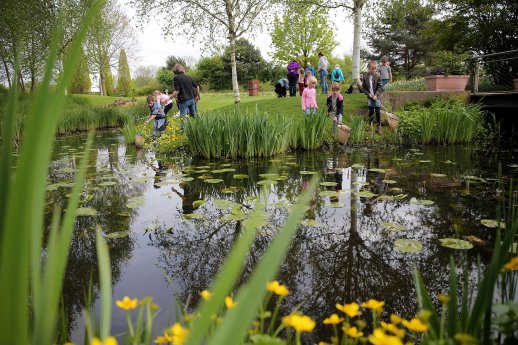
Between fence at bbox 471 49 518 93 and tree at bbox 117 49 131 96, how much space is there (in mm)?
32984

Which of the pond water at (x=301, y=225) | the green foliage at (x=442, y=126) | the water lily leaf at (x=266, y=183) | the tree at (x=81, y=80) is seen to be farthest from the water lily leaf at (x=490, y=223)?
the tree at (x=81, y=80)

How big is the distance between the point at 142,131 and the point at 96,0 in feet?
31.5

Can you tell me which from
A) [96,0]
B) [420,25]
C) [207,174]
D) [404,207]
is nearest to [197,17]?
[207,174]

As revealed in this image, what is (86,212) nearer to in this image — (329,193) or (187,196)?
(187,196)

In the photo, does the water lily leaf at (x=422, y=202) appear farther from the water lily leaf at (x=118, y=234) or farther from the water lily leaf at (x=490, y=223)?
the water lily leaf at (x=118, y=234)

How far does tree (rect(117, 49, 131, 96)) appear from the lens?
37562 millimetres

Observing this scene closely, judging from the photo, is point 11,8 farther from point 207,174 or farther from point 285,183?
point 285,183

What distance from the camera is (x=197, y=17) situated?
15430mm

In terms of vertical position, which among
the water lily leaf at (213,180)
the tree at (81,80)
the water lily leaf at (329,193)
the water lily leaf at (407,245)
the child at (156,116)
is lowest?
the water lily leaf at (407,245)

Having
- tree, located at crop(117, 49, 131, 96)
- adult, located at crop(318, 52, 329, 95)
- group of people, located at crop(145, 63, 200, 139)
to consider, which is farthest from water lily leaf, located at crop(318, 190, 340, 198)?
tree, located at crop(117, 49, 131, 96)

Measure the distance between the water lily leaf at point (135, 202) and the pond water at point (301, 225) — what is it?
0.04 ft

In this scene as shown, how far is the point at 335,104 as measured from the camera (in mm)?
8445

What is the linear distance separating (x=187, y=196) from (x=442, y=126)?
5982 millimetres

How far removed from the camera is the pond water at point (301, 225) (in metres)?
2.18
